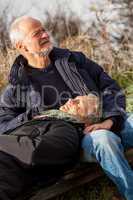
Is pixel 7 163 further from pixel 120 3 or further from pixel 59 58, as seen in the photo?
pixel 120 3

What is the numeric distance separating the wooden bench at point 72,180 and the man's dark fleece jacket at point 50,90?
38 cm

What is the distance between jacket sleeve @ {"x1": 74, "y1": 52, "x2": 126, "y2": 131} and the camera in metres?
5.18

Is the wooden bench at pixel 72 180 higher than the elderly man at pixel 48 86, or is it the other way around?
the elderly man at pixel 48 86

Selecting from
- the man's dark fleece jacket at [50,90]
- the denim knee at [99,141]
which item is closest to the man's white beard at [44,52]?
the man's dark fleece jacket at [50,90]

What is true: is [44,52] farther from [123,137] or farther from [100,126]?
[123,137]

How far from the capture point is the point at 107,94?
5.34 metres

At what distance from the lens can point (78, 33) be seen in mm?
10531

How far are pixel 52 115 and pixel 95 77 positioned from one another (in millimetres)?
666

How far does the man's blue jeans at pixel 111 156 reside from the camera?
4.49m

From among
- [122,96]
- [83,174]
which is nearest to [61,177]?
[83,174]

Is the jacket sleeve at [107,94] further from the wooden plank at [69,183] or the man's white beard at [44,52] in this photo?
the wooden plank at [69,183]

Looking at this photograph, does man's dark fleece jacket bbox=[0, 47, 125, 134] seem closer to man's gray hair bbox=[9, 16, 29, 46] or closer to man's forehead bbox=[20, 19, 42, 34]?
man's gray hair bbox=[9, 16, 29, 46]

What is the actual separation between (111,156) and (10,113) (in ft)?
3.79

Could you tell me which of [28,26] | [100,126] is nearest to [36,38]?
[28,26]
